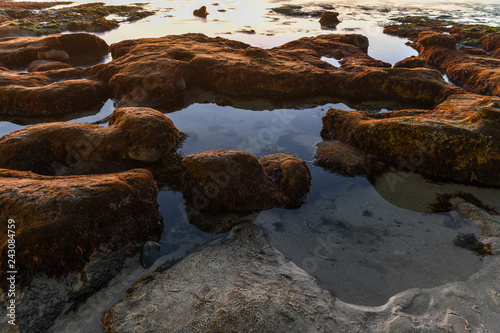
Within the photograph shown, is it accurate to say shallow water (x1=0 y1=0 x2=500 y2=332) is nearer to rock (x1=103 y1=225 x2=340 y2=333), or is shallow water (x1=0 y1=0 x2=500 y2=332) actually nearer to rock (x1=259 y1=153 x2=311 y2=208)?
rock (x1=259 y1=153 x2=311 y2=208)

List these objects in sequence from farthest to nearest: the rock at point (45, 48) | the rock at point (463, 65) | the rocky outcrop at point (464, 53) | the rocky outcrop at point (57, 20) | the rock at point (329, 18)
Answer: the rock at point (329, 18), the rocky outcrop at point (57, 20), the rock at point (45, 48), the rocky outcrop at point (464, 53), the rock at point (463, 65)

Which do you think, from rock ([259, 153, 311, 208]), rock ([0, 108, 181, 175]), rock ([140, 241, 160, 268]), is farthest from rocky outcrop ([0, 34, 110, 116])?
rock ([259, 153, 311, 208])

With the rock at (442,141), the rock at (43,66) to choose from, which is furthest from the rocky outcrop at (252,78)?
the rock at (442,141)

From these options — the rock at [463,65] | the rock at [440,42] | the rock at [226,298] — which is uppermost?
the rock at [440,42]

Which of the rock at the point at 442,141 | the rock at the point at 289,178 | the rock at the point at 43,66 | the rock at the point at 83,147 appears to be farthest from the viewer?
the rock at the point at 43,66

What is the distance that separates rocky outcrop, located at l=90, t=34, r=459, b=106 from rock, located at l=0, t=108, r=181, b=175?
7.43 metres

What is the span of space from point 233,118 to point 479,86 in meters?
21.1

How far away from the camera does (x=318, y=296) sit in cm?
746

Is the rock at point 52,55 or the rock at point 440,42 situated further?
the rock at point 440,42

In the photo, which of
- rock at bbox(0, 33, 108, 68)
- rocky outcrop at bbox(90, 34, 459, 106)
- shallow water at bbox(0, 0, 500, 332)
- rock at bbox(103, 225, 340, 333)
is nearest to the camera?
rock at bbox(103, 225, 340, 333)

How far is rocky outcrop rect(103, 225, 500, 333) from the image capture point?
633 cm

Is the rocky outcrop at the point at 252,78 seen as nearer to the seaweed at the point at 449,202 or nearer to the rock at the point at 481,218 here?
the seaweed at the point at 449,202

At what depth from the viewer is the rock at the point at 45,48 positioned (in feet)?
95.3

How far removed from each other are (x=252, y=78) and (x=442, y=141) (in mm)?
15046
